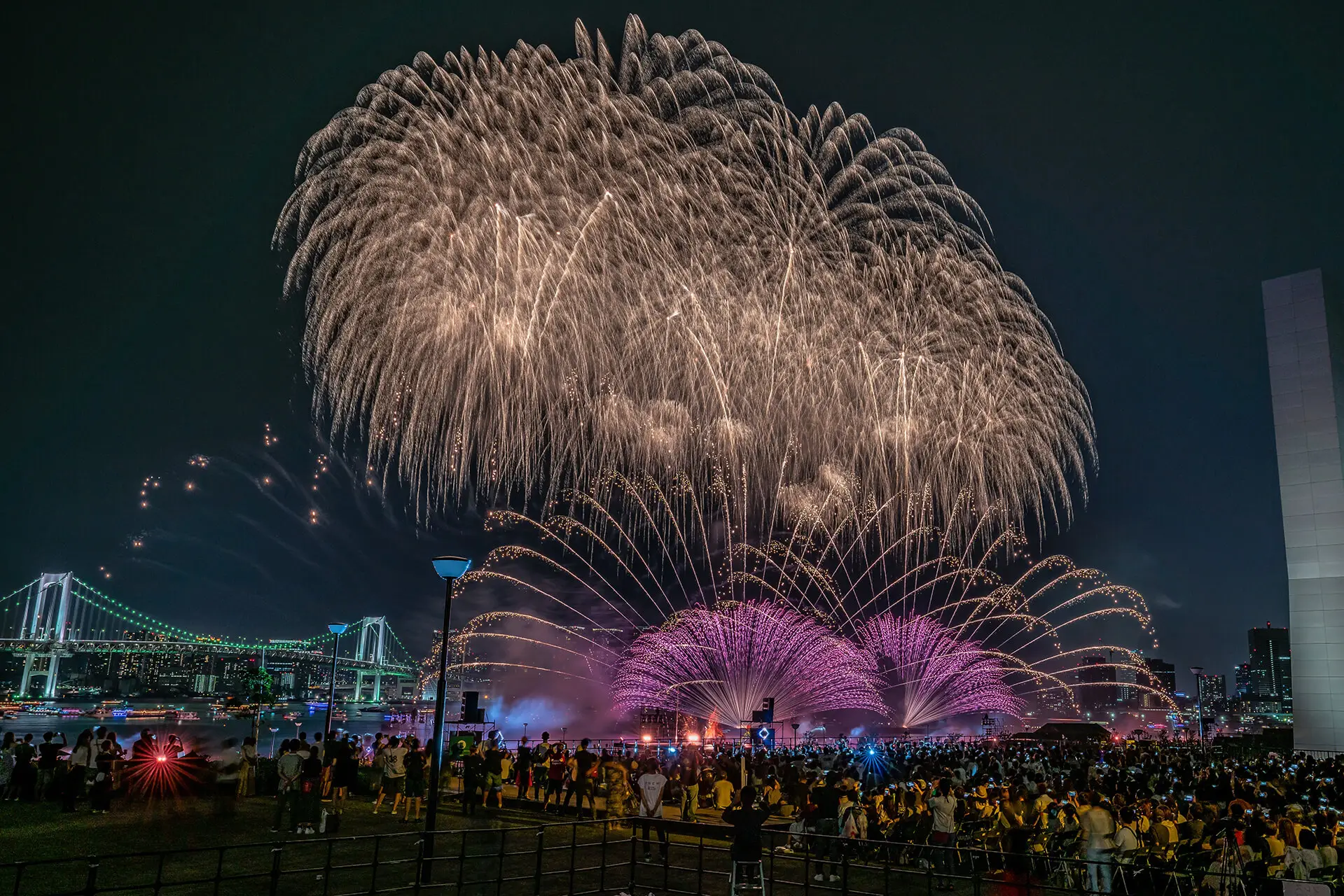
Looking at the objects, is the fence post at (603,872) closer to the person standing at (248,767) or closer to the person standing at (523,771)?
the person standing at (523,771)

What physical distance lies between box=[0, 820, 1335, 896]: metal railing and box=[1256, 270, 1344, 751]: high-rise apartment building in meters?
24.0

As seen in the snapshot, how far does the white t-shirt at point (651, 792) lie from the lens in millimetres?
15828

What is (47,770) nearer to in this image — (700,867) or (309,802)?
(309,802)

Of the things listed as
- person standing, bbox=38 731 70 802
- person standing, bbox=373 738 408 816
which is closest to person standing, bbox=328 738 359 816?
person standing, bbox=373 738 408 816

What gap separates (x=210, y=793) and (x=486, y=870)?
8.14 m

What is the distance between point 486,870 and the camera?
46.0 feet

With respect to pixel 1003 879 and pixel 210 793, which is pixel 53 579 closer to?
pixel 210 793

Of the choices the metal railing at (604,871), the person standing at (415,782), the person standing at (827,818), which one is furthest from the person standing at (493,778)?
the person standing at (827,818)

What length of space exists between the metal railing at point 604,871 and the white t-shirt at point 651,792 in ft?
2.11

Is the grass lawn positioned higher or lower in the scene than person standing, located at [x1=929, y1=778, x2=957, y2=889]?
lower

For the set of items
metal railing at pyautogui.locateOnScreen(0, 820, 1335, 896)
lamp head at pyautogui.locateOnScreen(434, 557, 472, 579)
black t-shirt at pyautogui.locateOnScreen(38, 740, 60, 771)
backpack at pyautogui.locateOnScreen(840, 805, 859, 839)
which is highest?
lamp head at pyautogui.locateOnScreen(434, 557, 472, 579)

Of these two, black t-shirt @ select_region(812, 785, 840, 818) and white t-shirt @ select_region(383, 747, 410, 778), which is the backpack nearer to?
black t-shirt @ select_region(812, 785, 840, 818)

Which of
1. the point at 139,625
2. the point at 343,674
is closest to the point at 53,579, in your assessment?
the point at 139,625

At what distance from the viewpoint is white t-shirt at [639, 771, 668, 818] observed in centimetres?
1583
